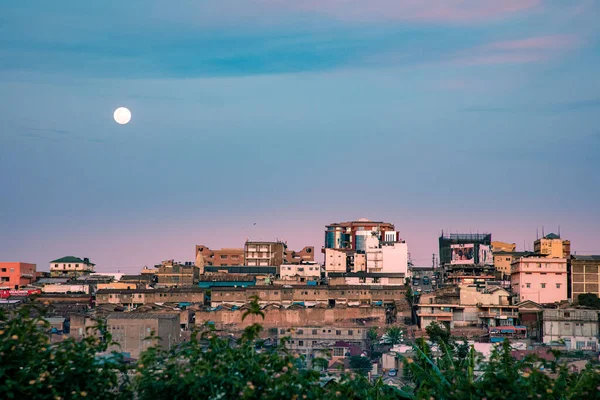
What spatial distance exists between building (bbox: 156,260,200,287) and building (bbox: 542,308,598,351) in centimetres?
2378

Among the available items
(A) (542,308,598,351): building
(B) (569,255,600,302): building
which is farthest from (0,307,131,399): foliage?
(B) (569,255,600,302): building

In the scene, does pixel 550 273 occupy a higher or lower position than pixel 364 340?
higher

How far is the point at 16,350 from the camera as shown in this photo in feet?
29.8

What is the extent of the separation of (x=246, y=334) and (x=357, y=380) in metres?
1.40

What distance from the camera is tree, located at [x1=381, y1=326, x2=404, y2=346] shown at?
139 ft

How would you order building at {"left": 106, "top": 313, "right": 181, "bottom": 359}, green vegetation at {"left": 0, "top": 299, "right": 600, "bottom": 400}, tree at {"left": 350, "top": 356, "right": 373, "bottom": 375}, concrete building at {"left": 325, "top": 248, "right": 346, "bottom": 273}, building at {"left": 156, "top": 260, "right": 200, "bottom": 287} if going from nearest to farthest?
green vegetation at {"left": 0, "top": 299, "right": 600, "bottom": 400} < tree at {"left": 350, "top": 356, "right": 373, "bottom": 375} < building at {"left": 106, "top": 313, "right": 181, "bottom": 359} < building at {"left": 156, "top": 260, "right": 200, "bottom": 287} < concrete building at {"left": 325, "top": 248, "right": 346, "bottom": 273}

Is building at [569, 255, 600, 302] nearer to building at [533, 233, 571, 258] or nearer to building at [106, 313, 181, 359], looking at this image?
building at [533, 233, 571, 258]

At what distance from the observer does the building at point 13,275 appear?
60531mm

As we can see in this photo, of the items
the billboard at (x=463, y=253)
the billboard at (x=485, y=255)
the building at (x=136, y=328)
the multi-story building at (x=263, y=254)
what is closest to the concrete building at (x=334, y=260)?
the multi-story building at (x=263, y=254)

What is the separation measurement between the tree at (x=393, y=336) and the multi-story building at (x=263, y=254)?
68.2 feet

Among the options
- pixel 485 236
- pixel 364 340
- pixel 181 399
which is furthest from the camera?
pixel 485 236

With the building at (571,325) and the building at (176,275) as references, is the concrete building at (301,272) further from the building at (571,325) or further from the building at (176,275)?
the building at (571,325)

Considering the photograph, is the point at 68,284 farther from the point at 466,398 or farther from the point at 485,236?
the point at 466,398

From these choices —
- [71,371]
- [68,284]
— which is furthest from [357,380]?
[68,284]
